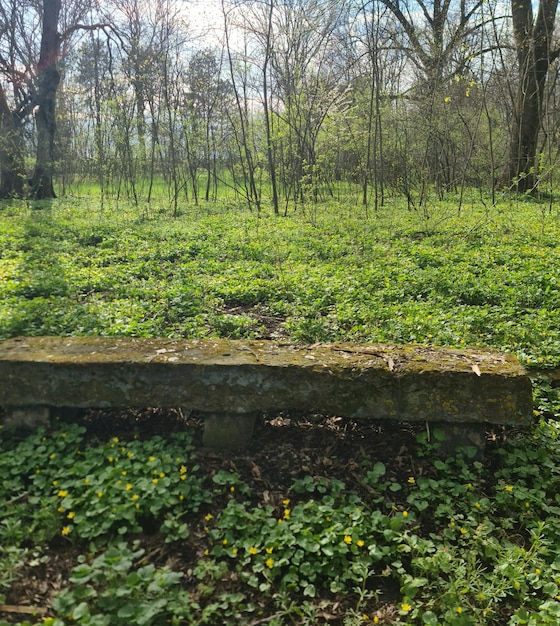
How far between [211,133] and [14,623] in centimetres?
1703

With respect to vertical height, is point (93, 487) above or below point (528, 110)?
below

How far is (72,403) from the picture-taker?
297cm

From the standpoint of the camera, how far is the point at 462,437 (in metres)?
2.89

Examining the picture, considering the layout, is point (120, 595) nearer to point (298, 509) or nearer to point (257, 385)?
point (298, 509)

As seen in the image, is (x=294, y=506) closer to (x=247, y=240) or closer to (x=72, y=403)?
(x=72, y=403)

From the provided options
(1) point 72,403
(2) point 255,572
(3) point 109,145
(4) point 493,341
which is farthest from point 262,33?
(2) point 255,572

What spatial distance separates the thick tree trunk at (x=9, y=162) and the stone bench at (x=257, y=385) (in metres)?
13.5

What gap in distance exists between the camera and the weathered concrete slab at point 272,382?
280 centimetres

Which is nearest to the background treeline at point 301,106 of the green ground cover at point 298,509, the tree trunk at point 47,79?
the tree trunk at point 47,79

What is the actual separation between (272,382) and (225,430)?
430 millimetres

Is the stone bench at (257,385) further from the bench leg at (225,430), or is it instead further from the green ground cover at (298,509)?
the green ground cover at (298,509)

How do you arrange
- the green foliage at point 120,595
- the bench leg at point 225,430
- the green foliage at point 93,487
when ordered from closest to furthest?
the green foliage at point 120,595 → the green foliage at point 93,487 → the bench leg at point 225,430

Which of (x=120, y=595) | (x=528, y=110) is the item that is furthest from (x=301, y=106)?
(x=120, y=595)

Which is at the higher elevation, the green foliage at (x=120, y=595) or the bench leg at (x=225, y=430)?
the bench leg at (x=225, y=430)
